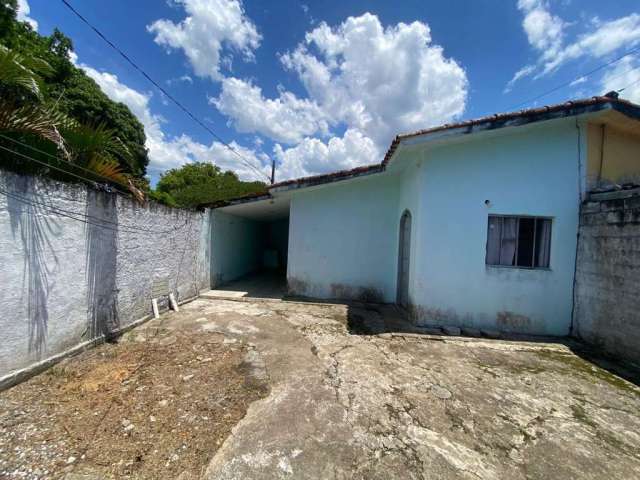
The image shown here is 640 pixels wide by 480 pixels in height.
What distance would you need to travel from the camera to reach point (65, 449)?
7.67ft

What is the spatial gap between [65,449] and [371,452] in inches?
107

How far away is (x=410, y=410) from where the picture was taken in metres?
3.10

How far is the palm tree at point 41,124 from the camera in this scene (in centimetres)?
311

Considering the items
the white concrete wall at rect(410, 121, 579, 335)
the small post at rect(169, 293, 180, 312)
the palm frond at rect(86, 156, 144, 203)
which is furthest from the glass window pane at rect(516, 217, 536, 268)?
the small post at rect(169, 293, 180, 312)

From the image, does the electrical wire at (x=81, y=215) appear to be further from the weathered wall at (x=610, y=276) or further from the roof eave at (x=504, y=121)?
the weathered wall at (x=610, y=276)

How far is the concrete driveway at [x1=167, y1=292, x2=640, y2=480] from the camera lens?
2365 mm

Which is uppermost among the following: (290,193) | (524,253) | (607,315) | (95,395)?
(290,193)

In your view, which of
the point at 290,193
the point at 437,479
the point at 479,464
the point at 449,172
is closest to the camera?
the point at 437,479

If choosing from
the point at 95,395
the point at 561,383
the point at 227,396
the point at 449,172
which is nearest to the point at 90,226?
the point at 95,395

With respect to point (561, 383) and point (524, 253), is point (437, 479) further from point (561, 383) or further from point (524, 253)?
point (524, 253)

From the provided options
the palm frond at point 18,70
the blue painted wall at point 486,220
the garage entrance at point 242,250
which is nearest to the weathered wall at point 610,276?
the blue painted wall at point 486,220

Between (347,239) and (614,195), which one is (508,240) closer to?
(614,195)

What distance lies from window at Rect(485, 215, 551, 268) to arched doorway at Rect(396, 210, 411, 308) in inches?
74.7

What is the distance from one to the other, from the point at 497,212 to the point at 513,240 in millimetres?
769
